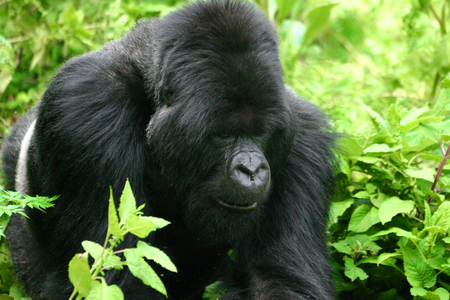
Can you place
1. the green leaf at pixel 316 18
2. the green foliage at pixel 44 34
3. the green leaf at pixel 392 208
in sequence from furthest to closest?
the green leaf at pixel 316 18
the green foliage at pixel 44 34
the green leaf at pixel 392 208

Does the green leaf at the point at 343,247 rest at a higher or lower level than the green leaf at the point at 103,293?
lower

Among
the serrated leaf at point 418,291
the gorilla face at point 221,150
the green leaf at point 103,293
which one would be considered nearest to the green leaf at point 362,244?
the serrated leaf at point 418,291

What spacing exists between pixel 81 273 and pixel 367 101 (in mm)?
4568

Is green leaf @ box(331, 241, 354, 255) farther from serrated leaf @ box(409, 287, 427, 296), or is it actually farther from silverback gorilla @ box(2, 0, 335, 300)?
serrated leaf @ box(409, 287, 427, 296)

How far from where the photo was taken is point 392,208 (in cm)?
329

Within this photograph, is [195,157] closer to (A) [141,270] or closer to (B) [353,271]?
(A) [141,270]

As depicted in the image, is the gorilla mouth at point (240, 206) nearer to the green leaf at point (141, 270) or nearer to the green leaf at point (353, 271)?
the green leaf at point (141, 270)

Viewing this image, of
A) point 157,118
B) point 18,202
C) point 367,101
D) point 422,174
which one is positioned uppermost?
point 157,118

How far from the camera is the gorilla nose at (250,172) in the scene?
8.47ft

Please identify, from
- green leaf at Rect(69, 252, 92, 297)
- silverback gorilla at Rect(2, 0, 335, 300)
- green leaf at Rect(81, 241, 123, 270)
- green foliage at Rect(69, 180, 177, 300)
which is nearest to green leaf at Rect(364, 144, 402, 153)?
silverback gorilla at Rect(2, 0, 335, 300)

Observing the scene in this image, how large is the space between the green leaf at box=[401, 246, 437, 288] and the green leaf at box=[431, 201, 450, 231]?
0.23m

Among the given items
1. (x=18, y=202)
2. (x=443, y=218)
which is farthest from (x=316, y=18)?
(x=18, y=202)

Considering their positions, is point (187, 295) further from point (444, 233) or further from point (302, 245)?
point (444, 233)

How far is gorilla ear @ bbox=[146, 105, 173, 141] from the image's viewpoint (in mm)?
2781
